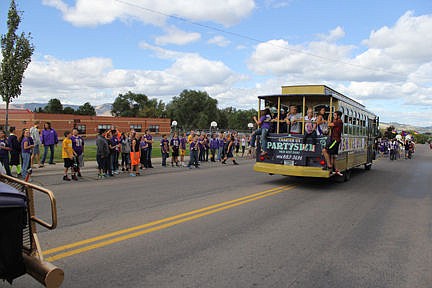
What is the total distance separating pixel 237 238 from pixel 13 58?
2483 cm

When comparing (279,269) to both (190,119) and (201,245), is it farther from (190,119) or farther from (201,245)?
(190,119)

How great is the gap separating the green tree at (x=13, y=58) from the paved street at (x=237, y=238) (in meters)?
18.1

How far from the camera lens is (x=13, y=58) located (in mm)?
24469

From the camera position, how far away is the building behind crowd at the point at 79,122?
1858 inches

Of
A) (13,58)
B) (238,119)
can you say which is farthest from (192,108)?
(13,58)

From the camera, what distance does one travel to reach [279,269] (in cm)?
450

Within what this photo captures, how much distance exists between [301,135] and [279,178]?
280cm

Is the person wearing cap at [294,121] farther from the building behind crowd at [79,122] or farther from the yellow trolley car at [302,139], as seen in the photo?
→ the building behind crowd at [79,122]

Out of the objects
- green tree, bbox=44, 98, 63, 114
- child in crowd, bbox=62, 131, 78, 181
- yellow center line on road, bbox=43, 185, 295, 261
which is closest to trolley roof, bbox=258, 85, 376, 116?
yellow center line on road, bbox=43, 185, 295, 261

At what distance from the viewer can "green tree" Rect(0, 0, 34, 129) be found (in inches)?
961

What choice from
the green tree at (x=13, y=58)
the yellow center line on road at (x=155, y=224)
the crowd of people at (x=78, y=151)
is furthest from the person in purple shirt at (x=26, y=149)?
the green tree at (x=13, y=58)

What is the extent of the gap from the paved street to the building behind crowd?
33790 millimetres

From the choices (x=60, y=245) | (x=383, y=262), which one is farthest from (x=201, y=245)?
(x=383, y=262)

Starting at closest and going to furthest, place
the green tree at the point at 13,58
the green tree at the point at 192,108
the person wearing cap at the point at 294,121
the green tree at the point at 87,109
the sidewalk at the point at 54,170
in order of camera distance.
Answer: the person wearing cap at the point at 294,121 < the sidewalk at the point at 54,170 < the green tree at the point at 13,58 < the green tree at the point at 192,108 < the green tree at the point at 87,109
